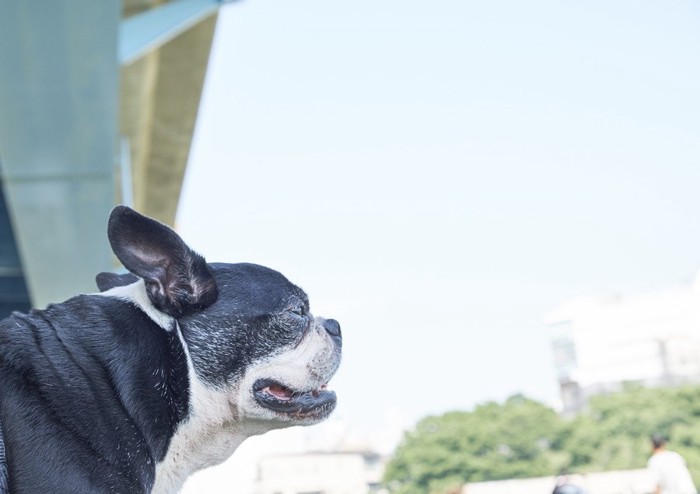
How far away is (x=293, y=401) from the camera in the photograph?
9.68 ft

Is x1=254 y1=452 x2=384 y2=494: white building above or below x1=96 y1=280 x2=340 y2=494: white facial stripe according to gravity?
below

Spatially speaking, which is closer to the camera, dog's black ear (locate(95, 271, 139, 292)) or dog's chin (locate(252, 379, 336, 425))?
dog's chin (locate(252, 379, 336, 425))

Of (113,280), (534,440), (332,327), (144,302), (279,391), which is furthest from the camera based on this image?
(534,440)

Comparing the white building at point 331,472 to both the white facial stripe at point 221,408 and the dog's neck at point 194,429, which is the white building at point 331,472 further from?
the dog's neck at point 194,429

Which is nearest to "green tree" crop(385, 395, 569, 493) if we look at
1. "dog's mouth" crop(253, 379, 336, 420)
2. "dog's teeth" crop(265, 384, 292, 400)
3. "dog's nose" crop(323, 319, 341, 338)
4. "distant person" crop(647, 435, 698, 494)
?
"distant person" crop(647, 435, 698, 494)

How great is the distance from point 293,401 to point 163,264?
0.56 meters

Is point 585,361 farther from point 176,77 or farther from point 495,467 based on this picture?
point 176,77

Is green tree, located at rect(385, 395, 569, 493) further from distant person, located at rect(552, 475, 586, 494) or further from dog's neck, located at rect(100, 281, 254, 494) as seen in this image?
dog's neck, located at rect(100, 281, 254, 494)

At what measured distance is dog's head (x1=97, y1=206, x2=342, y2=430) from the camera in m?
2.77

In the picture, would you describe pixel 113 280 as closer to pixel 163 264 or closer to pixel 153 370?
pixel 163 264

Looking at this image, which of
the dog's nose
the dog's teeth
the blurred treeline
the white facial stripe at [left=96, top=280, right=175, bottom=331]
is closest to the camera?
the white facial stripe at [left=96, top=280, right=175, bottom=331]

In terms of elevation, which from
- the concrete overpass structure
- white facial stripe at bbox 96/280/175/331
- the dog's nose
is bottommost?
the dog's nose

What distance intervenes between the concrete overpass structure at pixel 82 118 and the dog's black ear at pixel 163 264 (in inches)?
187

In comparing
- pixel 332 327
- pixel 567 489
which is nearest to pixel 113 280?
pixel 332 327
